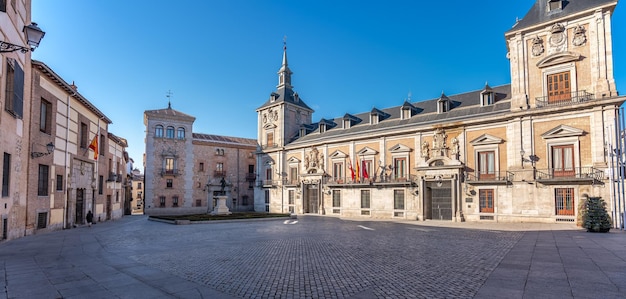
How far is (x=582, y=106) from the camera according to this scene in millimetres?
22297

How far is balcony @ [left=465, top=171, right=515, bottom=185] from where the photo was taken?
985 inches

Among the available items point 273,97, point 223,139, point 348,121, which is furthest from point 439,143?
point 223,139

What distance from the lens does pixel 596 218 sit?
17.5 m

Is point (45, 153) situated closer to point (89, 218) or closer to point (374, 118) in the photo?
point (89, 218)

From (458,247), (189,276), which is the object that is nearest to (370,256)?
(458,247)

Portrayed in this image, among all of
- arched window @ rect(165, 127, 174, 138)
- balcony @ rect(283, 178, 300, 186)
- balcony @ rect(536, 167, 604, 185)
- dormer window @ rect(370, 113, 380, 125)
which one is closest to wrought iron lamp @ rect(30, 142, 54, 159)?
balcony @ rect(283, 178, 300, 186)

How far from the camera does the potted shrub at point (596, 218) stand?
17.4 m

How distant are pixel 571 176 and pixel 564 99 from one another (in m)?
5.21

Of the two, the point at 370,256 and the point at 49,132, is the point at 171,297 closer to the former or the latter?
the point at 370,256

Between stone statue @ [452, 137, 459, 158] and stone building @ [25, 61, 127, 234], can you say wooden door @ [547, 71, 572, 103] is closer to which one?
stone statue @ [452, 137, 459, 158]

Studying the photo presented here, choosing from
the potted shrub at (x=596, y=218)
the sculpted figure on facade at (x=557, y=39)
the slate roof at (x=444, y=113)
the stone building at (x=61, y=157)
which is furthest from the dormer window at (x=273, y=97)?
the potted shrub at (x=596, y=218)

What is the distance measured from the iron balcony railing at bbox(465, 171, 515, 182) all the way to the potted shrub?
672 cm

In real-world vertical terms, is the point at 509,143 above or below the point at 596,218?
above

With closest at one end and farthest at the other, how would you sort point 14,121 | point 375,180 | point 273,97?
point 14,121 → point 375,180 → point 273,97
